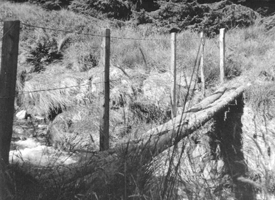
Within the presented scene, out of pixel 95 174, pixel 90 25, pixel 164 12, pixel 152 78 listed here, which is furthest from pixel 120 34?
pixel 95 174

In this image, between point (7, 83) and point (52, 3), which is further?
point (52, 3)

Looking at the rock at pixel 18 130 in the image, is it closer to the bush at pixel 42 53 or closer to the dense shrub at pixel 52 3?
the bush at pixel 42 53

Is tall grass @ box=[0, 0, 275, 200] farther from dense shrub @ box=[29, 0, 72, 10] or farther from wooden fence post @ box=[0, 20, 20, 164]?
dense shrub @ box=[29, 0, 72, 10]

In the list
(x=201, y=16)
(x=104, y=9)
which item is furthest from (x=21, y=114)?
(x=201, y=16)

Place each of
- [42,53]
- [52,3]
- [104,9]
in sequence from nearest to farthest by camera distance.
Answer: [42,53], [104,9], [52,3]

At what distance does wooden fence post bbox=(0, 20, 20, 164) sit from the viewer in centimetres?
241

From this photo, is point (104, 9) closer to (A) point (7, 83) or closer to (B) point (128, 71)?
(B) point (128, 71)

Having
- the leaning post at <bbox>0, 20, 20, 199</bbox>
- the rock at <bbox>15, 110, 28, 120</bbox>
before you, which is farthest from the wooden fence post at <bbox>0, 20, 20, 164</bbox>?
the rock at <bbox>15, 110, 28, 120</bbox>

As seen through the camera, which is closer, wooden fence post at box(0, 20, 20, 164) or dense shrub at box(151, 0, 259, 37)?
wooden fence post at box(0, 20, 20, 164)

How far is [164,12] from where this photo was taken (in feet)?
41.8

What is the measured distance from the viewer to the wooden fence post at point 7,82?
7.91ft

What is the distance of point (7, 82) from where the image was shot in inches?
95.7

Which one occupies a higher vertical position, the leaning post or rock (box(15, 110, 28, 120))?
the leaning post

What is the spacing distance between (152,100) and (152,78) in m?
0.86
